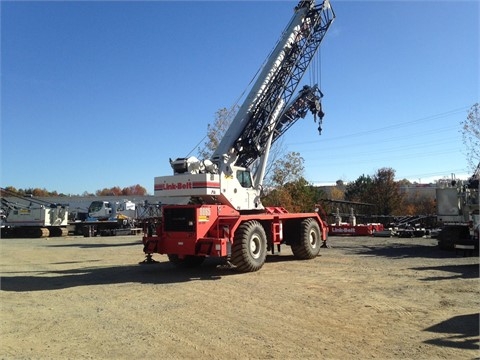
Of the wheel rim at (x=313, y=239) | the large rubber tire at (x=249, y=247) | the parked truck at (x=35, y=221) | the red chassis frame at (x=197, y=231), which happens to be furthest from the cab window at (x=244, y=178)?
the parked truck at (x=35, y=221)

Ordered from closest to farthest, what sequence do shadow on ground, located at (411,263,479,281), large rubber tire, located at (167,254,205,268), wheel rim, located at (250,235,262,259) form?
shadow on ground, located at (411,263,479,281)
wheel rim, located at (250,235,262,259)
large rubber tire, located at (167,254,205,268)

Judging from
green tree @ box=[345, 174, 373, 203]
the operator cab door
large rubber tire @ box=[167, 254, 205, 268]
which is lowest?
large rubber tire @ box=[167, 254, 205, 268]

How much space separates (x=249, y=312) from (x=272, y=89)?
12.0 metres

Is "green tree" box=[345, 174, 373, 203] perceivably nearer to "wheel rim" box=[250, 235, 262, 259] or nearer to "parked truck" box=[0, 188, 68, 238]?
"parked truck" box=[0, 188, 68, 238]

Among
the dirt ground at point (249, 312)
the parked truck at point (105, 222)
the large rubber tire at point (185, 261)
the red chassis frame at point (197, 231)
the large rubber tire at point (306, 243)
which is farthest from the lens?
the parked truck at point (105, 222)

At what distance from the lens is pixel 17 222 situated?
126ft

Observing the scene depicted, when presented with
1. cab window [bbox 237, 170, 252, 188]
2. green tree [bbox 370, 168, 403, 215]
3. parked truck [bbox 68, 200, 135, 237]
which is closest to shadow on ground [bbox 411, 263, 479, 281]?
cab window [bbox 237, 170, 252, 188]

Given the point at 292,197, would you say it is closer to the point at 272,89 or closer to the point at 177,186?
the point at 272,89

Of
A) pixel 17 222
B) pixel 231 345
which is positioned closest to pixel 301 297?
pixel 231 345

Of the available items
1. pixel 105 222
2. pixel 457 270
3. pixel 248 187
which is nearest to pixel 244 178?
pixel 248 187

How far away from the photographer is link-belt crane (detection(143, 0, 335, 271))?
12.8 m

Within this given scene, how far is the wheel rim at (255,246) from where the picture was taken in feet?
43.2

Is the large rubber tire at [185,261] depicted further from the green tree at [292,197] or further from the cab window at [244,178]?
the green tree at [292,197]

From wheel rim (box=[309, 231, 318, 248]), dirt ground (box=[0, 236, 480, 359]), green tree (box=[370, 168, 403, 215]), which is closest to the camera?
dirt ground (box=[0, 236, 480, 359])
